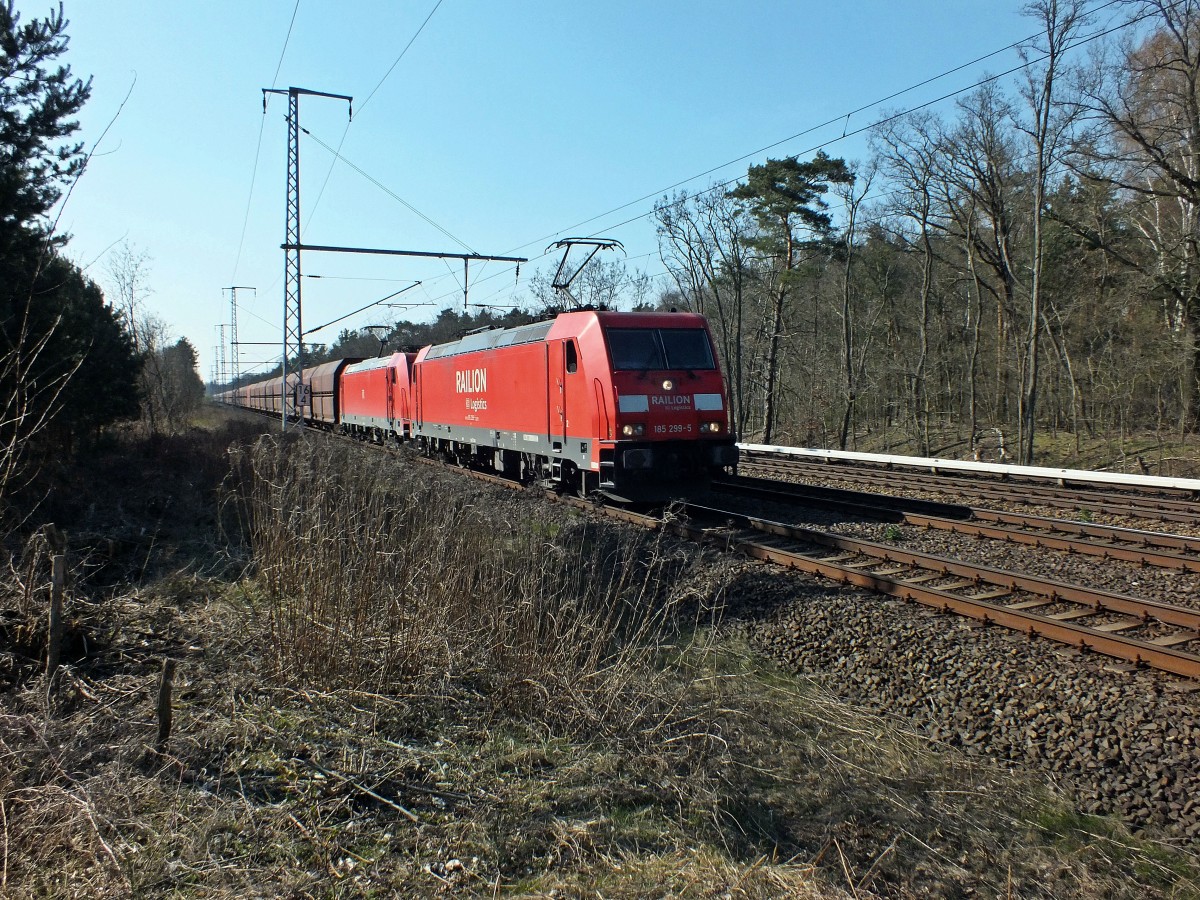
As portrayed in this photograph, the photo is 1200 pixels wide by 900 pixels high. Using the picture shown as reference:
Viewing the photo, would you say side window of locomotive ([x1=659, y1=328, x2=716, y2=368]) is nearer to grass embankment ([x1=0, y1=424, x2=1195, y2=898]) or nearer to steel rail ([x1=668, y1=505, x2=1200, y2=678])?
steel rail ([x1=668, y1=505, x2=1200, y2=678])

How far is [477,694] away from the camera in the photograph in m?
4.70

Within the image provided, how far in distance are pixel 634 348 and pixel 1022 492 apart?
713cm

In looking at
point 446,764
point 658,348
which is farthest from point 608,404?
point 446,764

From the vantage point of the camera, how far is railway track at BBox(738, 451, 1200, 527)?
11664 mm

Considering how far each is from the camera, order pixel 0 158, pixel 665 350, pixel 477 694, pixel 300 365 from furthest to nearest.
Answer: pixel 300 365 → pixel 665 350 → pixel 0 158 → pixel 477 694

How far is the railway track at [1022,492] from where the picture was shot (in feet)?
38.3

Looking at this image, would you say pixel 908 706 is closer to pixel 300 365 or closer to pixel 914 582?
pixel 914 582

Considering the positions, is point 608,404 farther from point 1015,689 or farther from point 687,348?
point 1015,689

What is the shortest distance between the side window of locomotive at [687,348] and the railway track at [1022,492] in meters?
5.02

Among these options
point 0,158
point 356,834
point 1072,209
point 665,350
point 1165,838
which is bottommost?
point 1165,838

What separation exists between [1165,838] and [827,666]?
2.44m

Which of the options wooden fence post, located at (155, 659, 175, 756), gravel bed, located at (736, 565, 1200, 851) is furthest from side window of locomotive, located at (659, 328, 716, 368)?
wooden fence post, located at (155, 659, 175, 756)

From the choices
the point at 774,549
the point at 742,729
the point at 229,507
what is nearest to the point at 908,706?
the point at 742,729

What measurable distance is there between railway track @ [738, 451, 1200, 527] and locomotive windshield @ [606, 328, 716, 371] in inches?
202
